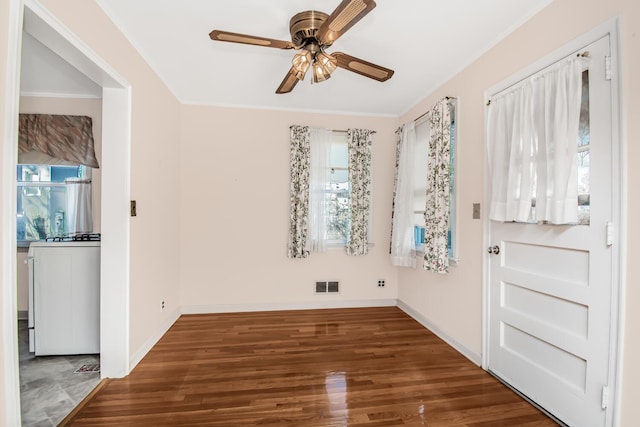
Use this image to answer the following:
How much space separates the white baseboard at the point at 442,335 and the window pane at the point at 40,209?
437 cm

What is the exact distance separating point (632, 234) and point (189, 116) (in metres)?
4.00

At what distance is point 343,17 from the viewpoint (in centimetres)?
143

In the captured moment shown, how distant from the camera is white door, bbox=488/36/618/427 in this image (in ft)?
4.87

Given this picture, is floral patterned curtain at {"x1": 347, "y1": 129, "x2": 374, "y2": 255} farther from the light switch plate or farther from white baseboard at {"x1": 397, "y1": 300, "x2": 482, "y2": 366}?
the light switch plate

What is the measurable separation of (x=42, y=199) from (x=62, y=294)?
6.14ft

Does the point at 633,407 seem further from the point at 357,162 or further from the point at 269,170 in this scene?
the point at 269,170

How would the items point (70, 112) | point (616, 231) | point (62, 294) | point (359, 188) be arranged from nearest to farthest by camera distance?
point (616, 231)
point (62, 294)
point (70, 112)
point (359, 188)

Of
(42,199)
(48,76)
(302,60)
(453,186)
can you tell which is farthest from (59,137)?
(453,186)

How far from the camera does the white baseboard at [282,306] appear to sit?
3516mm

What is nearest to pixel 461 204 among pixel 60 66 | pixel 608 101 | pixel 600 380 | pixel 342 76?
pixel 608 101

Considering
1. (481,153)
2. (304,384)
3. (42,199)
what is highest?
(481,153)

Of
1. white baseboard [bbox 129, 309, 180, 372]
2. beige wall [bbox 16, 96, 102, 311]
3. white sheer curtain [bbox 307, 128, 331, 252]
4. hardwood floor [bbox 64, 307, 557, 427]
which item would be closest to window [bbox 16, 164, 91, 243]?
beige wall [bbox 16, 96, 102, 311]

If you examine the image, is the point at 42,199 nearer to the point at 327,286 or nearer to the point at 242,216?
the point at 242,216

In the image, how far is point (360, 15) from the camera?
142 cm
